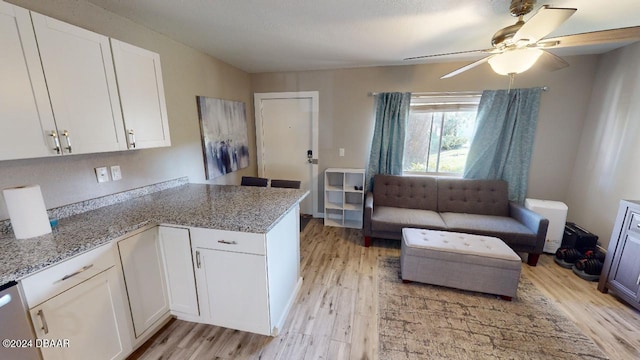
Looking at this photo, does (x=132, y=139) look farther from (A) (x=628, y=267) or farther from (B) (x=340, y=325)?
(A) (x=628, y=267)

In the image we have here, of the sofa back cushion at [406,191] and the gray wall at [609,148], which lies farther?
the sofa back cushion at [406,191]

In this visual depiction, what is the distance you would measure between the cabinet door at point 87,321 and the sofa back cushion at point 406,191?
2892 mm

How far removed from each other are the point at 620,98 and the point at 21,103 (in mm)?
4934

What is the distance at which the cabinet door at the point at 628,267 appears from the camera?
74.4 inches

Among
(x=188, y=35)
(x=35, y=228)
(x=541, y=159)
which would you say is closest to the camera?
(x=35, y=228)

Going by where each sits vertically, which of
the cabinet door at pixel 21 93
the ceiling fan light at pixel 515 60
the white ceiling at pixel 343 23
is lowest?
the cabinet door at pixel 21 93

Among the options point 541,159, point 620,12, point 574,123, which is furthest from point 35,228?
point 574,123

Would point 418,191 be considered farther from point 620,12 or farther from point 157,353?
point 157,353

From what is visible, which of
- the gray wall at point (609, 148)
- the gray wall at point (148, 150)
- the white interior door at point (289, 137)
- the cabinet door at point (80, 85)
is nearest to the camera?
the cabinet door at point (80, 85)

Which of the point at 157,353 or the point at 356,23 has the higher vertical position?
the point at 356,23

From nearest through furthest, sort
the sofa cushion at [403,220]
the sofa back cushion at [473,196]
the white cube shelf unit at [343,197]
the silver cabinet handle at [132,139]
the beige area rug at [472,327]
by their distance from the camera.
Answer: the beige area rug at [472,327]
the silver cabinet handle at [132,139]
the sofa cushion at [403,220]
the sofa back cushion at [473,196]
the white cube shelf unit at [343,197]

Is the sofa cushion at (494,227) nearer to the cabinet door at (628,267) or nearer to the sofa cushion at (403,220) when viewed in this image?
the sofa cushion at (403,220)

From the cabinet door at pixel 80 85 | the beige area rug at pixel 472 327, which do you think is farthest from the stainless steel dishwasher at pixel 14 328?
the beige area rug at pixel 472 327

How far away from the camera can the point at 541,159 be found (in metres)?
3.10
